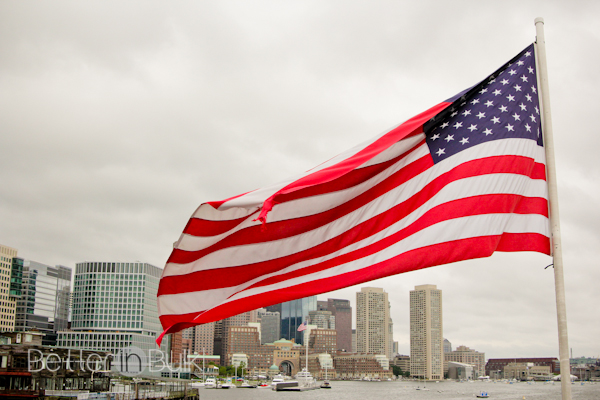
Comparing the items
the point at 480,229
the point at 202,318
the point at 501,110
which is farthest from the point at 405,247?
the point at 202,318

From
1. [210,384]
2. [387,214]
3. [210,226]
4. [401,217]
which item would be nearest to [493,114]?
[401,217]

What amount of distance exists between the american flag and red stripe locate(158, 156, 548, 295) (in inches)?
0.7

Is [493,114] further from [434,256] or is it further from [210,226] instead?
[210,226]

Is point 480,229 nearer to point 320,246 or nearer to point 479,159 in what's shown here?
point 479,159

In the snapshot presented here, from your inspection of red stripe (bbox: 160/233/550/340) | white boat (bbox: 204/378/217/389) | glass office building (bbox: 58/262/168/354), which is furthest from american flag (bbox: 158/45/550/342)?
white boat (bbox: 204/378/217/389)

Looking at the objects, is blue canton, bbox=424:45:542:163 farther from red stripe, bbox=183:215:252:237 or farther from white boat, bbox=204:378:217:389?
white boat, bbox=204:378:217:389

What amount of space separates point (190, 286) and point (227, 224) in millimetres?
1416

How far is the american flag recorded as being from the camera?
9297mm

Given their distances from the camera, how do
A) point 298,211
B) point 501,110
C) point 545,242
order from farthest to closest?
1. point 298,211
2. point 501,110
3. point 545,242

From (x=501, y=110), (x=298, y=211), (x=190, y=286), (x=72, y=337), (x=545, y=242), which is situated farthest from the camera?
(x=72, y=337)

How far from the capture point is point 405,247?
955 cm

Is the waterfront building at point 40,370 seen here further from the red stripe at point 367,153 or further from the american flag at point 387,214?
the red stripe at point 367,153

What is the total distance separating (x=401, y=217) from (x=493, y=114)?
7.16 ft

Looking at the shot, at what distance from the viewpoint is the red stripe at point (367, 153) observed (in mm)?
9836
